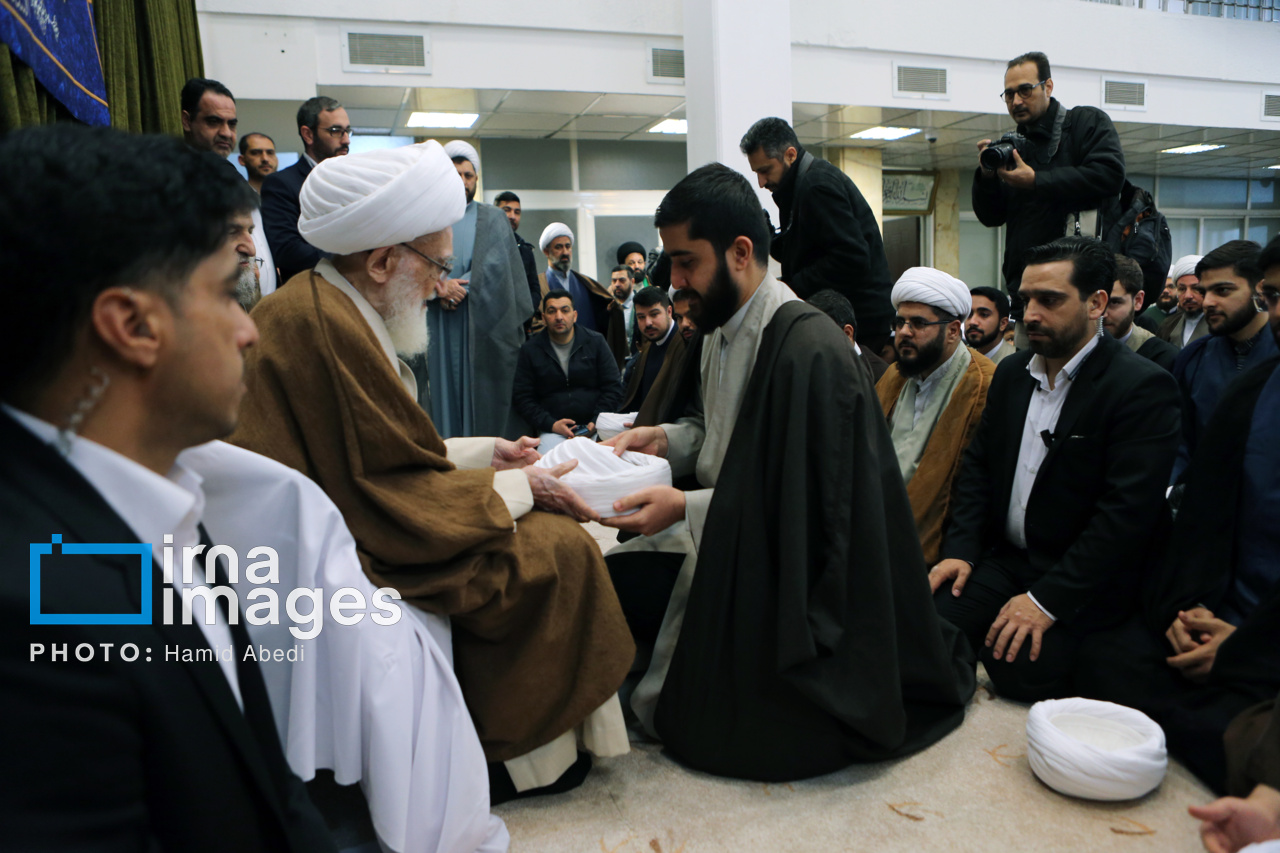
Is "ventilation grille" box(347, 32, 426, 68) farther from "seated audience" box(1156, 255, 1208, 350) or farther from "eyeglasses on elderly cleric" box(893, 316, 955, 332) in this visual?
"seated audience" box(1156, 255, 1208, 350)

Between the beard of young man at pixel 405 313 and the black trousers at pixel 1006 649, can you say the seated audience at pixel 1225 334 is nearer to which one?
the black trousers at pixel 1006 649

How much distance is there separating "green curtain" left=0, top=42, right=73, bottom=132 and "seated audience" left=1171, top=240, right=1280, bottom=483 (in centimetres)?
383

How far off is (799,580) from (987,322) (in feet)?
9.05

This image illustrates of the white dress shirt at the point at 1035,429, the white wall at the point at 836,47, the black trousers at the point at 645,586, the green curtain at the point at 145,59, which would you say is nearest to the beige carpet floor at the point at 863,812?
the black trousers at the point at 645,586

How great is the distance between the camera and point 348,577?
149 cm

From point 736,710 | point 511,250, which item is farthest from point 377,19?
point 736,710

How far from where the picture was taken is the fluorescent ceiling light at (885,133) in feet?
31.6

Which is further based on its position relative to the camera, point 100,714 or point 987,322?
point 987,322

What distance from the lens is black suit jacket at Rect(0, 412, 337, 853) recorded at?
0.61 meters

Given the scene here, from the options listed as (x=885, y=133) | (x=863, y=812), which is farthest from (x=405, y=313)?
(x=885, y=133)

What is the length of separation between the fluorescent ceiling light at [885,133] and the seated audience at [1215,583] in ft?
27.4

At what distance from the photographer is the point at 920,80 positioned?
8.49 m

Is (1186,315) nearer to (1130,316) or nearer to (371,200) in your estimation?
(1130,316)

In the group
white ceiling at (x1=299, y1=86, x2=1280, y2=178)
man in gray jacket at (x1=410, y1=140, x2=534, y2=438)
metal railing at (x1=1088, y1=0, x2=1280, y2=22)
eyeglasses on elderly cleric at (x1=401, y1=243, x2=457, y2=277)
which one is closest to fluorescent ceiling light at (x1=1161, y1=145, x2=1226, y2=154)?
white ceiling at (x1=299, y1=86, x2=1280, y2=178)
